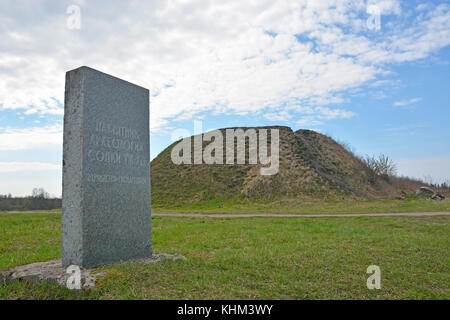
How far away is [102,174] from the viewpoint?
6.50 metres

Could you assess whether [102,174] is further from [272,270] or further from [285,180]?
[285,180]

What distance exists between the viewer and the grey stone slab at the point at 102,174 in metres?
6.16

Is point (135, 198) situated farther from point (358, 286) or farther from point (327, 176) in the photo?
point (327, 176)

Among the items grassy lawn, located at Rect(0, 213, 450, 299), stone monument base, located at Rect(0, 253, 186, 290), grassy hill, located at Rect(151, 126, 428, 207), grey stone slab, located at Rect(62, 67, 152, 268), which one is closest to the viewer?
grassy lawn, located at Rect(0, 213, 450, 299)

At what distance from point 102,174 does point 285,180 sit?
29087 millimetres

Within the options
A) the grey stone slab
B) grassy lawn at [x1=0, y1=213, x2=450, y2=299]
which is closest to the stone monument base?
grassy lawn at [x1=0, y1=213, x2=450, y2=299]

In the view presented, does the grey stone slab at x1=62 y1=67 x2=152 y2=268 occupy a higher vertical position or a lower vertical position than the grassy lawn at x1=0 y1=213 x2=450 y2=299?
higher

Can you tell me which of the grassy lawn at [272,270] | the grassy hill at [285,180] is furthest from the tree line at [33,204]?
the grassy lawn at [272,270]

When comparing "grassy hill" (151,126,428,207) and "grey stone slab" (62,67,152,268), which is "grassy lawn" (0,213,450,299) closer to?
"grey stone slab" (62,67,152,268)

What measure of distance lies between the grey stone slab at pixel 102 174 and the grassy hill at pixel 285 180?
25.1m

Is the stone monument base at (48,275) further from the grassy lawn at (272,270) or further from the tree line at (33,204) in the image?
the tree line at (33,204)

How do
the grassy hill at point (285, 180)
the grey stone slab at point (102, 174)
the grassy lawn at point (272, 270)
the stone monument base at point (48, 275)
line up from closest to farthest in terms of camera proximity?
the grassy lawn at point (272, 270) → the stone monument base at point (48, 275) → the grey stone slab at point (102, 174) → the grassy hill at point (285, 180)

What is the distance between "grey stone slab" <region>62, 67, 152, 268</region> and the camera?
616 centimetres

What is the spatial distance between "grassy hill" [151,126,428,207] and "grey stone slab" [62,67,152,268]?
82.3 feet
